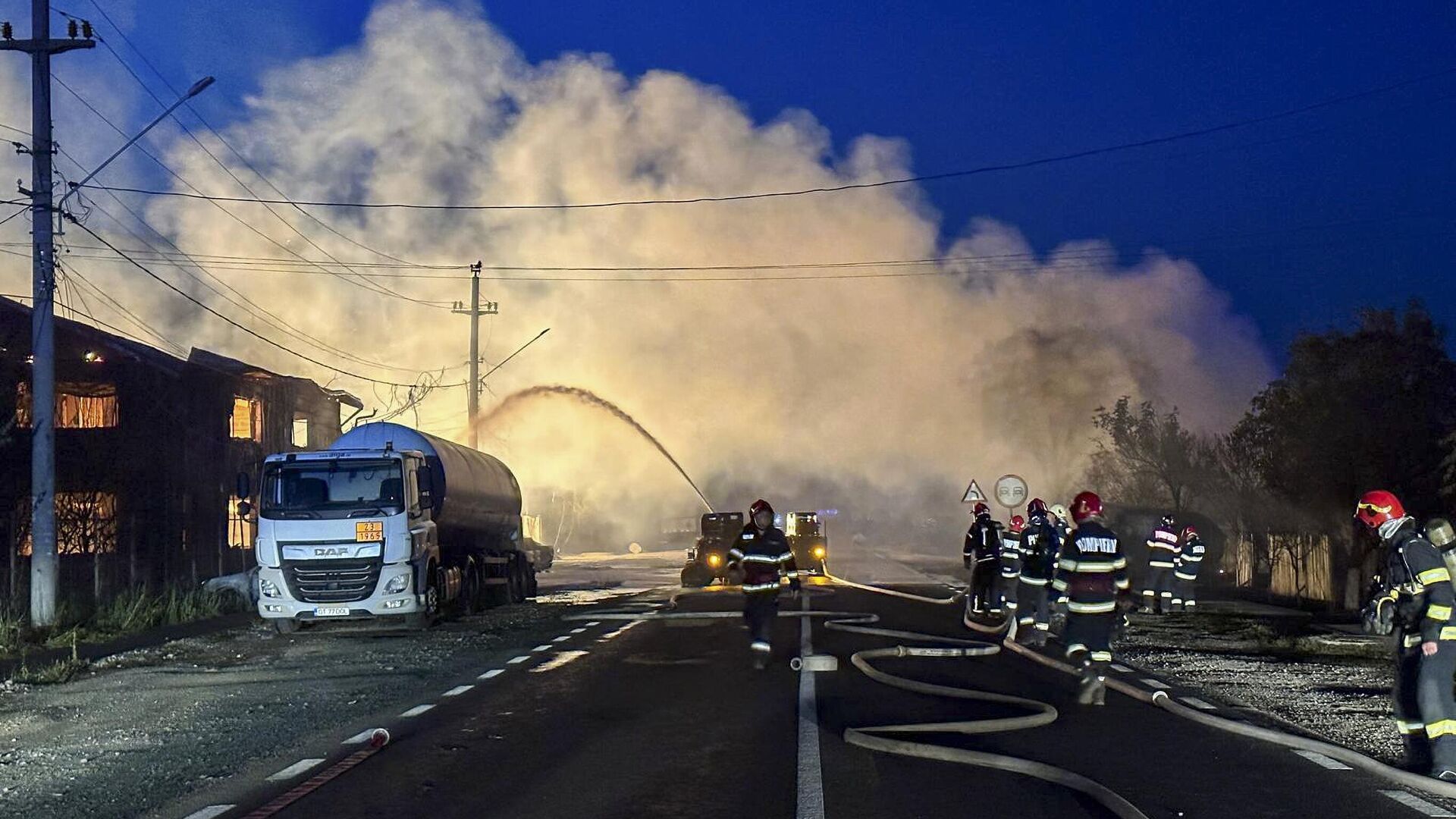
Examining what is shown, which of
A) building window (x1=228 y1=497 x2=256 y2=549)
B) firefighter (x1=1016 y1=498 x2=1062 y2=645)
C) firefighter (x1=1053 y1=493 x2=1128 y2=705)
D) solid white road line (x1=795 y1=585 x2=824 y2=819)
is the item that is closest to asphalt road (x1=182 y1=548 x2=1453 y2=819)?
solid white road line (x1=795 y1=585 x2=824 y2=819)

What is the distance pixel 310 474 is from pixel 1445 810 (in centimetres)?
1758

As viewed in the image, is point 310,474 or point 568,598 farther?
point 568,598

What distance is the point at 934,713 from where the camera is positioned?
12000 millimetres

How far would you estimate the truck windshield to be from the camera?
2221 centimetres

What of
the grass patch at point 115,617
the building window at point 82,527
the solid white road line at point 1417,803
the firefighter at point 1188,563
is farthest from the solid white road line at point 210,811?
the building window at point 82,527

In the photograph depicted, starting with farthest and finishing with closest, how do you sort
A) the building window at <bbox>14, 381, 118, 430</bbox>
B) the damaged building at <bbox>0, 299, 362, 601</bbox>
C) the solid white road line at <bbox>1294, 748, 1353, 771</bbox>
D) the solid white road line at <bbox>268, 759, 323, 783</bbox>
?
the building window at <bbox>14, 381, 118, 430</bbox>, the damaged building at <bbox>0, 299, 362, 601</bbox>, the solid white road line at <bbox>1294, 748, 1353, 771</bbox>, the solid white road line at <bbox>268, 759, 323, 783</bbox>

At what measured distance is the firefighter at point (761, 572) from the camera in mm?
15891

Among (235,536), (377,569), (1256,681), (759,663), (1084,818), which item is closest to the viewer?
(1084,818)

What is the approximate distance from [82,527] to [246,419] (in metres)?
8.78

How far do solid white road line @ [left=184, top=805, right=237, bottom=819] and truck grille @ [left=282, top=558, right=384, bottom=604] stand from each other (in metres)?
13.6

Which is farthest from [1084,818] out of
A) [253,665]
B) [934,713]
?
[253,665]

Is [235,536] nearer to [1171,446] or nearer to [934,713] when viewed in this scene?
[1171,446]

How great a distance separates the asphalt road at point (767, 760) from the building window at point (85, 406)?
86.3ft

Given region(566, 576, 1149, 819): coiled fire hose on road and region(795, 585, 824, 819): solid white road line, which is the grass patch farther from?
region(566, 576, 1149, 819): coiled fire hose on road
